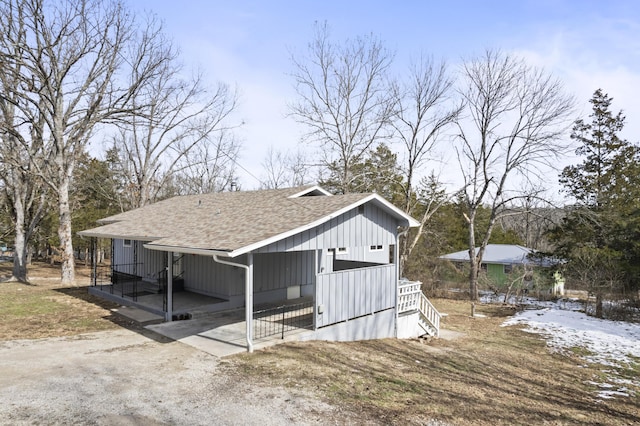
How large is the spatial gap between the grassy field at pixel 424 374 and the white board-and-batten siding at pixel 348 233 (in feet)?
8.11

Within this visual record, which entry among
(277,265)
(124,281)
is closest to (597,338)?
(277,265)

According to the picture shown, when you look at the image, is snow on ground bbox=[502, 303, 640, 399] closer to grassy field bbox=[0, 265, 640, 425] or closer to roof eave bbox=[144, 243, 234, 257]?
grassy field bbox=[0, 265, 640, 425]

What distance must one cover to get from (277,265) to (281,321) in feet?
10.4

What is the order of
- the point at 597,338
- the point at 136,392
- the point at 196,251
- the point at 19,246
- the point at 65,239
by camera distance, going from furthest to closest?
the point at 19,246
the point at 65,239
the point at 597,338
the point at 196,251
the point at 136,392

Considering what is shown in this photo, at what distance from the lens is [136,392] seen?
6328mm

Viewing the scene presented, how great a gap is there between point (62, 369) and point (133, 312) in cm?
514

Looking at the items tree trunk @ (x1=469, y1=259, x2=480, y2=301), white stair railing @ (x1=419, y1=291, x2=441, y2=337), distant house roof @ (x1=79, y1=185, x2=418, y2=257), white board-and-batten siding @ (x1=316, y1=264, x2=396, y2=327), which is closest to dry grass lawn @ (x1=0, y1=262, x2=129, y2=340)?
distant house roof @ (x1=79, y1=185, x2=418, y2=257)

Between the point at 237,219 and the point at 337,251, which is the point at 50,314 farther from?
the point at 337,251

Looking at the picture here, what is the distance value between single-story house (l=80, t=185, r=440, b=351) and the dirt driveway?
192 centimetres

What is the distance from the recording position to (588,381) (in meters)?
9.50

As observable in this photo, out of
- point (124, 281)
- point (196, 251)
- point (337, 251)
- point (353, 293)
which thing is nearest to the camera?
point (196, 251)

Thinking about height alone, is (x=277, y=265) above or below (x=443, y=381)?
above

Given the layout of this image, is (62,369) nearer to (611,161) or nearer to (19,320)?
(19,320)

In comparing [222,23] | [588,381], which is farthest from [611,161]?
[222,23]
